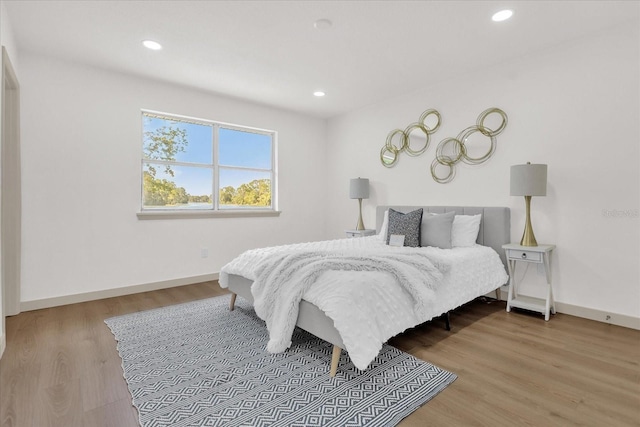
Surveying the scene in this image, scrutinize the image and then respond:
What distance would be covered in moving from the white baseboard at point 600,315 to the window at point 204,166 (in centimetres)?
378

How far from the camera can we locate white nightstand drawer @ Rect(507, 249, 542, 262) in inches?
113

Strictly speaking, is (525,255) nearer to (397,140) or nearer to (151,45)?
(397,140)

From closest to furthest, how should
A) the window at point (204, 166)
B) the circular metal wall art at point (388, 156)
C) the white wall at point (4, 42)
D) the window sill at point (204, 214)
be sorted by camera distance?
1. the white wall at point (4, 42)
2. the window sill at point (204, 214)
3. the window at point (204, 166)
4. the circular metal wall art at point (388, 156)

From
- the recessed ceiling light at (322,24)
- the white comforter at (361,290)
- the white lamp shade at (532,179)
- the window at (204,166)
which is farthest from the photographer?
the window at (204,166)

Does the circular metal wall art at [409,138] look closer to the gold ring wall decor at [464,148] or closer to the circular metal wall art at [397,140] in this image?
the circular metal wall art at [397,140]

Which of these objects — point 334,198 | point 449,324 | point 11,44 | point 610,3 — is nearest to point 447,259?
point 449,324

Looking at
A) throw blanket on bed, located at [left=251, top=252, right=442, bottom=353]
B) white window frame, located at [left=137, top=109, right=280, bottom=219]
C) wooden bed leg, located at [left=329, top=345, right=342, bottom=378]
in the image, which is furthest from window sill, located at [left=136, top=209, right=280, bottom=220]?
wooden bed leg, located at [left=329, top=345, right=342, bottom=378]

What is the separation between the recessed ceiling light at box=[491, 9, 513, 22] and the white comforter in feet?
6.41

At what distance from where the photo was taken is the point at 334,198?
17.9ft

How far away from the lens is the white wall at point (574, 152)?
8.82 feet

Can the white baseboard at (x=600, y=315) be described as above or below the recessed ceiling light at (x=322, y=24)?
below

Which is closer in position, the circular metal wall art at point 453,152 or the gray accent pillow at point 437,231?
the gray accent pillow at point 437,231

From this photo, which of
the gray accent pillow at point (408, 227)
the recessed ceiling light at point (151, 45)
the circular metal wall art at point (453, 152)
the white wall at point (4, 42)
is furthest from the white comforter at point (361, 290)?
the recessed ceiling light at point (151, 45)

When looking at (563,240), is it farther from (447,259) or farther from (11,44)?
(11,44)
